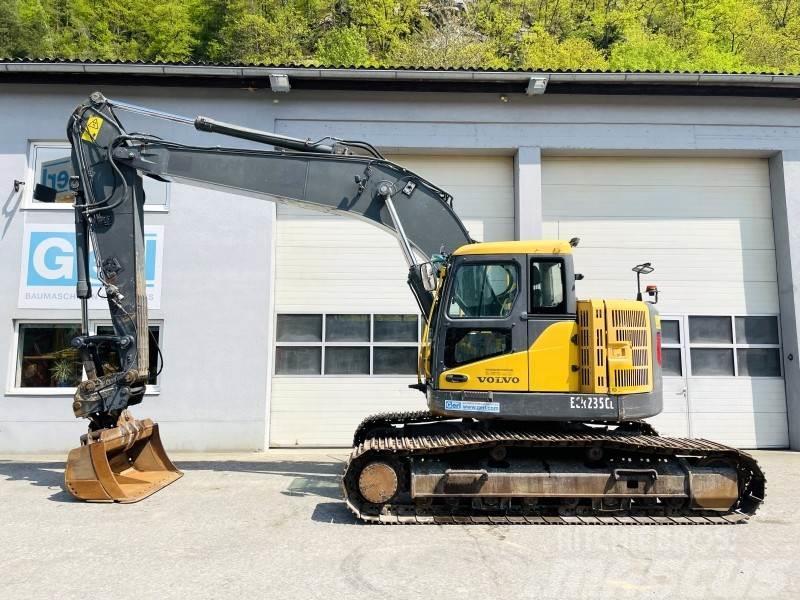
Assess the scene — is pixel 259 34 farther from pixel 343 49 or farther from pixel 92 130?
pixel 92 130

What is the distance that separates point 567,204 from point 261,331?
6.12 metres

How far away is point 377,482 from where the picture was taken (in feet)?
19.0

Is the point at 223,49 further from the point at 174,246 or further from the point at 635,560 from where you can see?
the point at 635,560

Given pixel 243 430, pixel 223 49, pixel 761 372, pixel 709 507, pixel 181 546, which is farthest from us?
pixel 223 49

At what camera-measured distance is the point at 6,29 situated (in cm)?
3316

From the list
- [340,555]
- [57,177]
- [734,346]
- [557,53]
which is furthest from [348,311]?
[557,53]

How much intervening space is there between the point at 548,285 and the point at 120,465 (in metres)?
5.68

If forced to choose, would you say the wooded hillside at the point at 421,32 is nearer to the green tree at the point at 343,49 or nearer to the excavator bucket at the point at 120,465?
the green tree at the point at 343,49

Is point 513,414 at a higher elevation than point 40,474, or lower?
higher

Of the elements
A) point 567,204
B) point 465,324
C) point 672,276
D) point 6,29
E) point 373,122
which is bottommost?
point 465,324

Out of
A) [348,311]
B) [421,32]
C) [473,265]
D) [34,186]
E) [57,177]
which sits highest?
[421,32]

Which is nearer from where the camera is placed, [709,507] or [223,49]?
[709,507]

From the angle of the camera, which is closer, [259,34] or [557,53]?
[259,34]

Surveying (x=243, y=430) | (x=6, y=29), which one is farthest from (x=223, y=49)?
(x=243, y=430)
